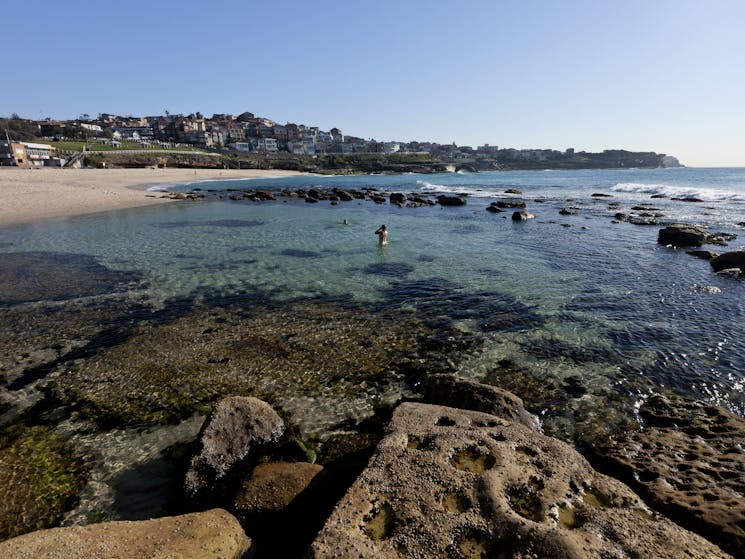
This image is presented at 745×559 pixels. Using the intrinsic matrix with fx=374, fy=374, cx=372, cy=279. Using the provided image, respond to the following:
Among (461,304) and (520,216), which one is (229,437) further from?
(520,216)

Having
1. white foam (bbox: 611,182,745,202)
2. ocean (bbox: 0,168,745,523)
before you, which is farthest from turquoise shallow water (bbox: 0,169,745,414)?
white foam (bbox: 611,182,745,202)

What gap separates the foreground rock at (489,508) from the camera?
4.15 meters

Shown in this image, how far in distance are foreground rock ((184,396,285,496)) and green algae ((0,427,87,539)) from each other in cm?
225

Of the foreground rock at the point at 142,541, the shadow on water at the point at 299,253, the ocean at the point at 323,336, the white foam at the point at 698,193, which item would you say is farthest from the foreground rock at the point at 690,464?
the white foam at the point at 698,193

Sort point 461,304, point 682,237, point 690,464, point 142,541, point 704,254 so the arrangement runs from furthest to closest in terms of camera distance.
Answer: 1. point 682,237
2. point 704,254
3. point 461,304
4. point 690,464
5. point 142,541

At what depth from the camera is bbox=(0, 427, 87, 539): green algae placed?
6055mm

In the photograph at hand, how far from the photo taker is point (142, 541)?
15.5 ft

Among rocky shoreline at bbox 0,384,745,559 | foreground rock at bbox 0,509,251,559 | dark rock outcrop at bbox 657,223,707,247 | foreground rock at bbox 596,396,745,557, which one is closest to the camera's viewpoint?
rocky shoreline at bbox 0,384,745,559

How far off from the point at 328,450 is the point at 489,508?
13.0 ft

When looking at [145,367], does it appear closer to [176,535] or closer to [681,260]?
[176,535]

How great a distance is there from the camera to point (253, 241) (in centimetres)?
2766

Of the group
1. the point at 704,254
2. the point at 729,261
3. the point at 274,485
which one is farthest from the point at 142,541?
the point at 704,254

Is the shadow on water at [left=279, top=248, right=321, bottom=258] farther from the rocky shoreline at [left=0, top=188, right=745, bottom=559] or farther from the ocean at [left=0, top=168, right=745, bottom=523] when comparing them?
the rocky shoreline at [left=0, top=188, right=745, bottom=559]

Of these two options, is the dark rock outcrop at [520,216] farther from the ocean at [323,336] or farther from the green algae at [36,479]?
the green algae at [36,479]
